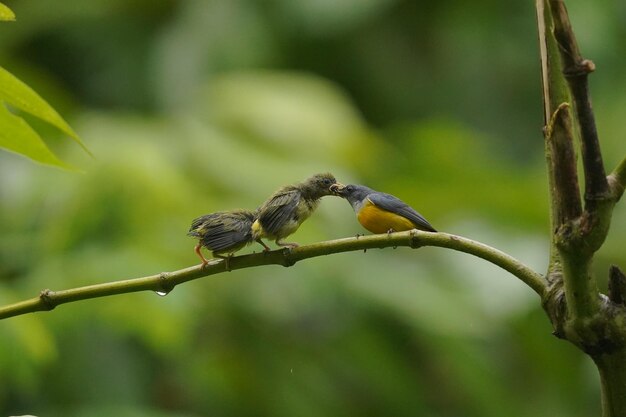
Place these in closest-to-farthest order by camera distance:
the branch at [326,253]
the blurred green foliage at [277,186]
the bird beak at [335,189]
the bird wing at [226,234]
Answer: the branch at [326,253]
the bird wing at [226,234]
the bird beak at [335,189]
the blurred green foliage at [277,186]

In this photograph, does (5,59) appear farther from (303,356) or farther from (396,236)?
(396,236)

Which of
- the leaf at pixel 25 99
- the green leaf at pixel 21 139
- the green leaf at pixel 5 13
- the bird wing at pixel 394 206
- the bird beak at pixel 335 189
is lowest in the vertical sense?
the green leaf at pixel 21 139

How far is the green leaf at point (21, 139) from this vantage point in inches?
68.2

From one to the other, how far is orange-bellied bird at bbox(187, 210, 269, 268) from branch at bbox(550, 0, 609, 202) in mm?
865

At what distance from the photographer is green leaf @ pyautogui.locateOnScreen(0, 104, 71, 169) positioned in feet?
5.69

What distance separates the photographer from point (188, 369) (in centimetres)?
524

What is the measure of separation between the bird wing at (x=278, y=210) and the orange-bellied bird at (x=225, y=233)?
37 mm

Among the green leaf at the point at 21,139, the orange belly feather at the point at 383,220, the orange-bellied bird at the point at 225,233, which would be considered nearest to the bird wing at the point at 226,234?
the orange-bellied bird at the point at 225,233

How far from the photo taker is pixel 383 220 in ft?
8.46

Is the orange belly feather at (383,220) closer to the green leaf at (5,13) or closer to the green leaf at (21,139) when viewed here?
the green leaf at (21,139)

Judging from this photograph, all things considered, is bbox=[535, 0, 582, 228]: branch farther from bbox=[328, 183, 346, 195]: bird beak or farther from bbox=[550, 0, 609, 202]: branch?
bbox=[328, 183, 346, 195]: bird beak

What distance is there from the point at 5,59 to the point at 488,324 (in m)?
3.68

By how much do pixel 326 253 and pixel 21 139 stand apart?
0.56 m

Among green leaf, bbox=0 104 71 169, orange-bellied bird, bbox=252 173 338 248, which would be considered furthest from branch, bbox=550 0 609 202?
green leaf, bbox=0 104 71 169
